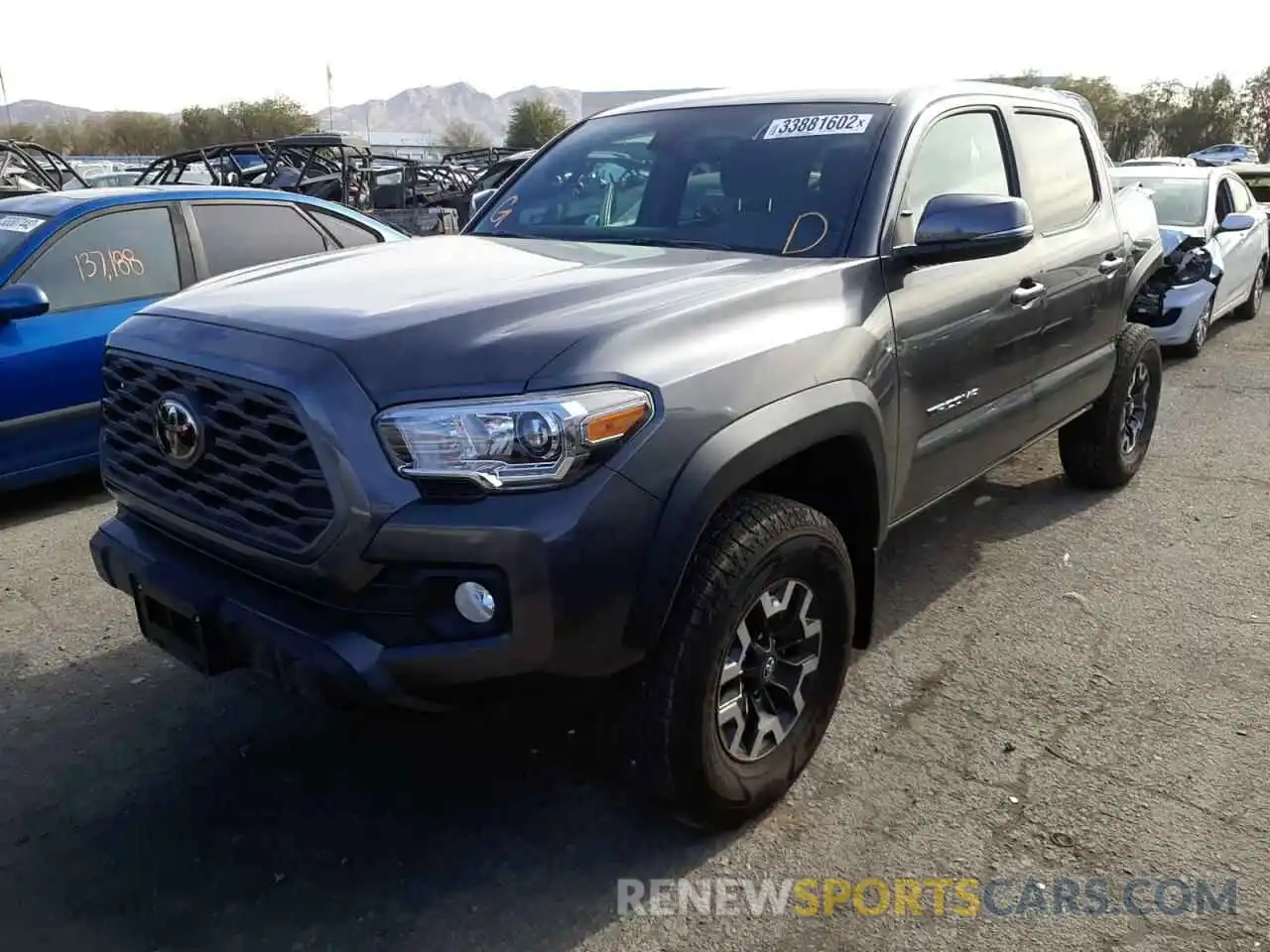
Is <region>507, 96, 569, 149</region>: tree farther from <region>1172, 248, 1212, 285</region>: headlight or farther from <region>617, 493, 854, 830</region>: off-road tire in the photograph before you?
<region>617, 493, 854, 830</region>: off-road tire

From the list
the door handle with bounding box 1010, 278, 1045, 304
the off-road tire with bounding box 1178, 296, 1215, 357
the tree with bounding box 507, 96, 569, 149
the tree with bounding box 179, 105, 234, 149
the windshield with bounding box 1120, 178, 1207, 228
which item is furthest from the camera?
the tree with bounding box 507, 96, 569, 149

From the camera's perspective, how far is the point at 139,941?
7.73ft

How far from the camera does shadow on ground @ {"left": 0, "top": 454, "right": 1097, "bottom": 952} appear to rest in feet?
7.93

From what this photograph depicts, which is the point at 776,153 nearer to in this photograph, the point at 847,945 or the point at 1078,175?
the point at 1078,175

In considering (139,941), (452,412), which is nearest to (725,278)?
(452,412)

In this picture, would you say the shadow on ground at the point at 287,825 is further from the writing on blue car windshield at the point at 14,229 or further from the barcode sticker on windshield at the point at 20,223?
the barcode sticker on windshield at the point at 20,223

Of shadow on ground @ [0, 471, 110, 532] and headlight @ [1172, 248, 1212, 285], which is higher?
headlight @ [1172, 248, 1212, 285]

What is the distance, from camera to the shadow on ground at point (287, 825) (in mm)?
2416

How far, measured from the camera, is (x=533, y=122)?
6831 centimetres

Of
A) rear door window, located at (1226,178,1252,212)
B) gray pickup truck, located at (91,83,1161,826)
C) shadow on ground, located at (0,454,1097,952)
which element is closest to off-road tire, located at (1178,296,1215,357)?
rear door window, located at (1226,178,1252,212)

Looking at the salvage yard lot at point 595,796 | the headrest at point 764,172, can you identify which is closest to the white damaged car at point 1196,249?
the salvage yard lot at point 595,796

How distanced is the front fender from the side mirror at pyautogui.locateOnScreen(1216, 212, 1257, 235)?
719cm

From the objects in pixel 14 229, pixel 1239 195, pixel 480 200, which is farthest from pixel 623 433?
pixel 1239 195

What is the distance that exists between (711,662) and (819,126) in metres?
1.86
